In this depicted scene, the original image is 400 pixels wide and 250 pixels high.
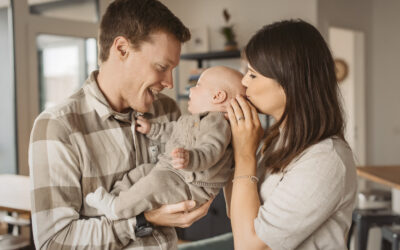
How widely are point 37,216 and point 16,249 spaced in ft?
5.03

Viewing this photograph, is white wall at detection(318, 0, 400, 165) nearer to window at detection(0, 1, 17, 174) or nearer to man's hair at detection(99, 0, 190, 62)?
window at detection(0, 1, 17, 174)

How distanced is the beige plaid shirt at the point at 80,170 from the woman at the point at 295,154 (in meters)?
0.36

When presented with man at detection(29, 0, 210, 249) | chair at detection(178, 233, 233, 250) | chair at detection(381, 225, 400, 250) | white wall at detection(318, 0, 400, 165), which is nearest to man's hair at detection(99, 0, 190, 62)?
man at detection(29, 0, 210, 249)

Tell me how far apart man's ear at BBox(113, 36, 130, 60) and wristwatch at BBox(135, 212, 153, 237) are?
0.55 m

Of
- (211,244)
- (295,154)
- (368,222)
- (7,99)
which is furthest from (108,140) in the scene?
(7,99)

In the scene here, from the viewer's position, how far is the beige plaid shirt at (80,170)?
1229 mm

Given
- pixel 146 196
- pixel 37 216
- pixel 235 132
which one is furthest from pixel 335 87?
pixel 37 216

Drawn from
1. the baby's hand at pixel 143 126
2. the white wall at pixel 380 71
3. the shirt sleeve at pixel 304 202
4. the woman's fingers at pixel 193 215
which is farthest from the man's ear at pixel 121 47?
the white wall at pixel 380 71

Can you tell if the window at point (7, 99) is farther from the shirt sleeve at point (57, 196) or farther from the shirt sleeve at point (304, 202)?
the shirt sleeve at point (304, 202)

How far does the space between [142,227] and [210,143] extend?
0.34 metres

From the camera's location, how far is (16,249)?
2.52 metres

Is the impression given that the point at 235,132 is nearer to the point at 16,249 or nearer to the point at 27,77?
the point at 16,249

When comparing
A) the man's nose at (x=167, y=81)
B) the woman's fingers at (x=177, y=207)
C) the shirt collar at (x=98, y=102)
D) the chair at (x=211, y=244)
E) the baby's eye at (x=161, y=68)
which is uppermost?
the baby's eye at (x=161, y=68)

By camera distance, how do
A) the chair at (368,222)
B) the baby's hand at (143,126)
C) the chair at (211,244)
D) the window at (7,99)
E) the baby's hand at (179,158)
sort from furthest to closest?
the window at (7,99), the chair at (368,222), the chair at (211,244), the baby's hand at (143,126), the baby's hand at (179,158)
